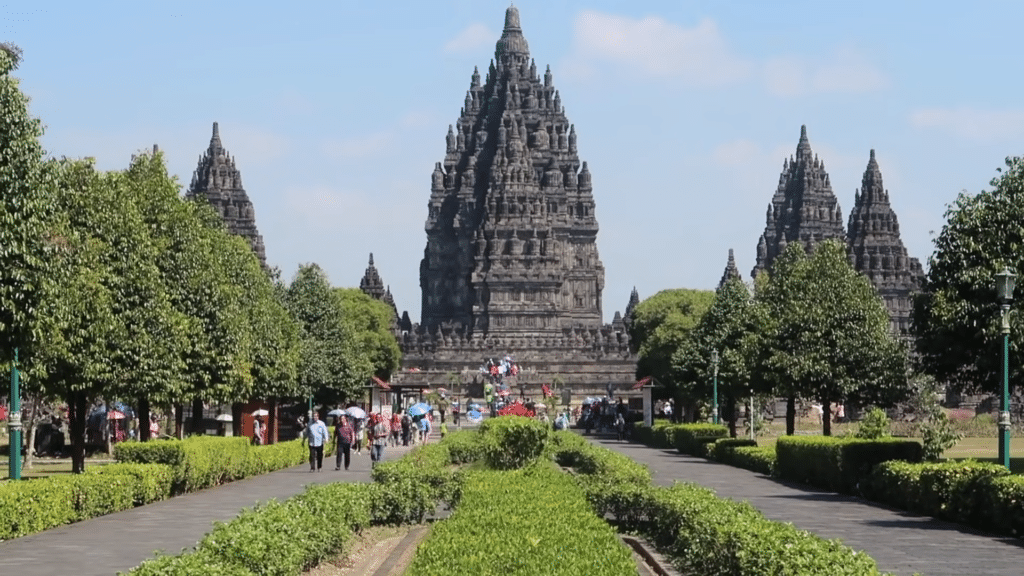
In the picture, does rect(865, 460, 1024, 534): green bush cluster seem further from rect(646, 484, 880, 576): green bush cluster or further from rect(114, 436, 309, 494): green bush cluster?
rect(114, 436, 309, 494): green bush cluster

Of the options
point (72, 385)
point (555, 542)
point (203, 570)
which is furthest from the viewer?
point (72, 385)

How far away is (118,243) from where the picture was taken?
4144 centimetres

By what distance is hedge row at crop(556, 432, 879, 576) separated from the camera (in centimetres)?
1521

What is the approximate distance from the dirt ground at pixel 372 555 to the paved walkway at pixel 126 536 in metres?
2.34

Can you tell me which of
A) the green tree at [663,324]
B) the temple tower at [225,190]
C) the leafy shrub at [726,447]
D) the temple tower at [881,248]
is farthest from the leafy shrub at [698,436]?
the temple tower at [881,248]

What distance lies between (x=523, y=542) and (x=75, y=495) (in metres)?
15.3

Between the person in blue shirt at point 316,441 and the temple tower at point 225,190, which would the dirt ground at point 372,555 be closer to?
the person in blue shirt at point 316,441

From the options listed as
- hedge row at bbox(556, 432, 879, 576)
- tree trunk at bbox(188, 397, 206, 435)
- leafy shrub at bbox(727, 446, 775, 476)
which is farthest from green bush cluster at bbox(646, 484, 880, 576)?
tree trunk at bbox(188, 397, 206, 435)

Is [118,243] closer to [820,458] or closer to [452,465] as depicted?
[452,465]

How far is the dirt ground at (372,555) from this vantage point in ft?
71.4

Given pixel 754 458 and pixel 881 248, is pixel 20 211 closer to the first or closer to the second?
pixel 754 458

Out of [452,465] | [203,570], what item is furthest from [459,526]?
[452,465]

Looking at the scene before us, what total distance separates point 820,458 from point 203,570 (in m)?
27.4

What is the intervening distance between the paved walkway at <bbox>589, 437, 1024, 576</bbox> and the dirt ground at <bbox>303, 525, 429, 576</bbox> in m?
4.86
